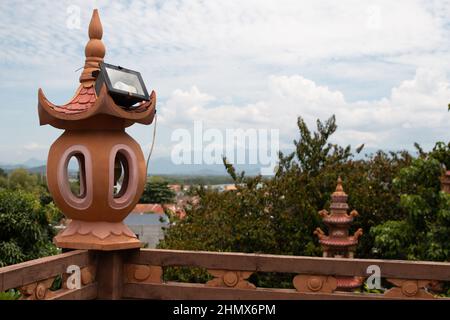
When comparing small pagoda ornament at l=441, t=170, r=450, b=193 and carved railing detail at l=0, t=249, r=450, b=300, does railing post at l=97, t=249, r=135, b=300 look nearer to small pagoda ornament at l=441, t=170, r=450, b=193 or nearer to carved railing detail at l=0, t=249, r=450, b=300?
carved railing detail at l=0, t=249, r=450, b=300

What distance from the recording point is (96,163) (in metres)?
4.90

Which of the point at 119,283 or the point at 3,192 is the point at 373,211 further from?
the point at 119,283

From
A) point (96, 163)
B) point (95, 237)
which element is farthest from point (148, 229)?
point (96, 163)

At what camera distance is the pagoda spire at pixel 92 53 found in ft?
17.6

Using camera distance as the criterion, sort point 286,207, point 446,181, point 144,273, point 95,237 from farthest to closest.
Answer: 1. point 286,207
2. point 446,181
3. point 144,273
4. point 95,237

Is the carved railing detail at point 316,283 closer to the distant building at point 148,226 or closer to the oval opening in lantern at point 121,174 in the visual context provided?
the oval opening in lantern at point 121,174

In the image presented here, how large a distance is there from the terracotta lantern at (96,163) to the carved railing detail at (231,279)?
812 millimetres

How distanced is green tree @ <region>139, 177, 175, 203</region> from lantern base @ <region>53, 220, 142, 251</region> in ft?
154

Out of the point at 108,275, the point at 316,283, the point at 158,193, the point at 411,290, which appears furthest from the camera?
the point at 158,193

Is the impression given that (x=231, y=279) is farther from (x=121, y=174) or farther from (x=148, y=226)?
(x=148, y=226)

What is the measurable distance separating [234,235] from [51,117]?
11.9 metres

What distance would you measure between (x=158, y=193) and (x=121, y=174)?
156 feet

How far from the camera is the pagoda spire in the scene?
535 cm

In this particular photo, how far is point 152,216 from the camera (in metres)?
42.4
